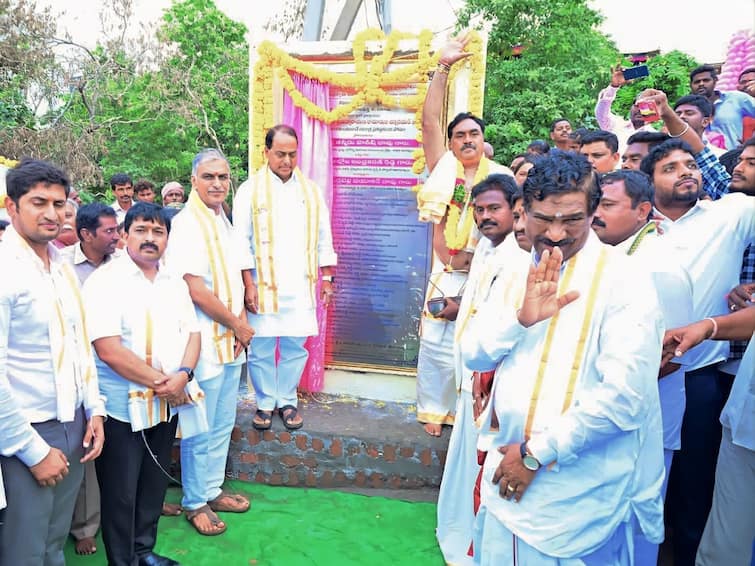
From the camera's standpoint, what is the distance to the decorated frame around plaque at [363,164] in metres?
4.67

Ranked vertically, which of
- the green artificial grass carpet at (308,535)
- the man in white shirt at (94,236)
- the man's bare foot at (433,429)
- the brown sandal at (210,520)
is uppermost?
the man in white shirt at (94,236)

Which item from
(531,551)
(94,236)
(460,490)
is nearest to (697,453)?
(460,490)

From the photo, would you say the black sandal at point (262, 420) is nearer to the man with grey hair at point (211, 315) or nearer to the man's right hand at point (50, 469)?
the man with grey hair at point (211, 315)

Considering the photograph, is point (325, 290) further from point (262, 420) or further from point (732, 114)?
point (732, 114)

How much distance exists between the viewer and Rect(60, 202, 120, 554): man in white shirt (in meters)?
3.19

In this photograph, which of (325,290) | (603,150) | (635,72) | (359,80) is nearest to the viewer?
(603,150)

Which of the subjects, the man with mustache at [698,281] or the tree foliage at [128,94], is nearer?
the man with mustache at [698,281]

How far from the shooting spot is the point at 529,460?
1.80m

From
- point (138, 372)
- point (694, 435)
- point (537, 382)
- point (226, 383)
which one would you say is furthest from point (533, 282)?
point (226, 383)

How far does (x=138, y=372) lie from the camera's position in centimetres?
272

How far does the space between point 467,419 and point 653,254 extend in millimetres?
1254

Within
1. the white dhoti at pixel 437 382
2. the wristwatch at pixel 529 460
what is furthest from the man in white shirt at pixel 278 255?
the wristwatch at pixel 529 460

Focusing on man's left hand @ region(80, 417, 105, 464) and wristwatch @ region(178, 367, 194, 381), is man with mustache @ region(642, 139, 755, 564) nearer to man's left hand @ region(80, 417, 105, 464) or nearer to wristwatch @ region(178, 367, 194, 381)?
wristwatch @ region(178, 367, 194, 381)

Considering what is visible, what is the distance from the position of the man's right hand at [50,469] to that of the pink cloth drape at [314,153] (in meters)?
2.59
